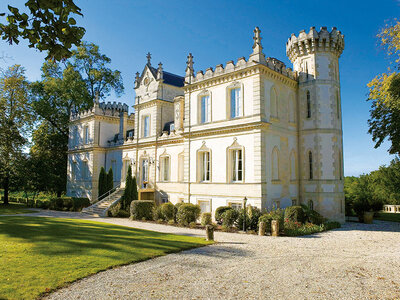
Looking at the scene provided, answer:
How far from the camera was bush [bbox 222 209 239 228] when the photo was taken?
55.1 ft

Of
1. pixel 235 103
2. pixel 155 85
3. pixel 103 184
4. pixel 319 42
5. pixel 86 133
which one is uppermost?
pixel 319 42

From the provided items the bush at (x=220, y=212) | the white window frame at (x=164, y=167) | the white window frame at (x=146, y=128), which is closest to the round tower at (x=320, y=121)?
the bush at (x=220, y=212)

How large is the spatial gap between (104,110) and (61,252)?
81.1ft

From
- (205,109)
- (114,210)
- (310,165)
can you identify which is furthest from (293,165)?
(114,210)

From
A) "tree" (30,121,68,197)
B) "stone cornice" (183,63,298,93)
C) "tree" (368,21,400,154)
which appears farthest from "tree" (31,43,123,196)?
"tree" (368,21,400,154)

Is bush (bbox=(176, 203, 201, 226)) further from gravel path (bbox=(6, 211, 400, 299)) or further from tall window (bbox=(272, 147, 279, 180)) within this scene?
gravel path (bbox=(6, 211, 400, 299))

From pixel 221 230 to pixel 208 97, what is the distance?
9421mm

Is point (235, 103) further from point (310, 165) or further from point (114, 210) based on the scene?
point (114, 210)

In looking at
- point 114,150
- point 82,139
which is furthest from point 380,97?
point 82,139

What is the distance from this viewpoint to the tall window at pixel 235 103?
1959 cm

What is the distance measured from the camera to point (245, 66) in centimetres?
1909

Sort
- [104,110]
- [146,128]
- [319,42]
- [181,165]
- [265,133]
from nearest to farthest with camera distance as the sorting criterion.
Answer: [265,133] → [319,42] → [181,165] → [146,128] → [104,110]

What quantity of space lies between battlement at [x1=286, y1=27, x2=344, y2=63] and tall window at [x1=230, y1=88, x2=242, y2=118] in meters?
5.85

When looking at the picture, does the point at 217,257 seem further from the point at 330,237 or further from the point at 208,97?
the point at 208,97
